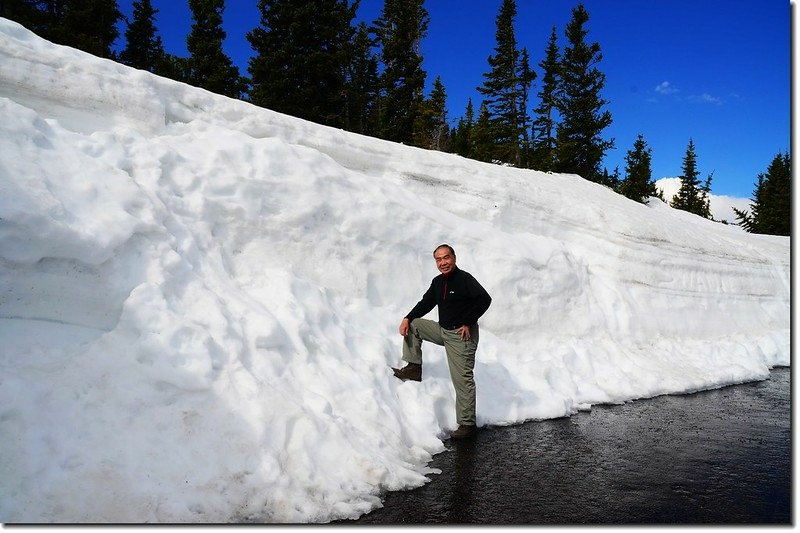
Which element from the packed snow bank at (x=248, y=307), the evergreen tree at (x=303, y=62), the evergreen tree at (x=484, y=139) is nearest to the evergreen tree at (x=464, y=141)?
the evergreen tree at (x=484, y=139)

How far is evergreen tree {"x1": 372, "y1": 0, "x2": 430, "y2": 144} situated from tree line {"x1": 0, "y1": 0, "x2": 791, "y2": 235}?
7 cm

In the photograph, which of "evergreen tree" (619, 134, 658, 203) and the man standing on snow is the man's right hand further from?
"evergreen tree" (619, 134, 658, 203)

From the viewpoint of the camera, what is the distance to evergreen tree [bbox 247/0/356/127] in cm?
2539

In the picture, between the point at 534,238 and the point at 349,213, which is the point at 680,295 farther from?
the point at 349,213

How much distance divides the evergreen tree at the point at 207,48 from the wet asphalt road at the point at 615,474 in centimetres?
2528

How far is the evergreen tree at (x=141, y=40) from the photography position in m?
Result: 29.5

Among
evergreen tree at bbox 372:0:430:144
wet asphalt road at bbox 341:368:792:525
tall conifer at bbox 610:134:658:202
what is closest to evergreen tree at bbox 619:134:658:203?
tall conifer at bbox 610:134:658:202

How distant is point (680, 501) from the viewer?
3.95 metres

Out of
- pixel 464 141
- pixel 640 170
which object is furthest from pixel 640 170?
pixel 464 141

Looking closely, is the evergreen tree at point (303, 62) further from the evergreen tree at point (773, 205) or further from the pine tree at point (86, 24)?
the evergreen tree at point (773, 205)

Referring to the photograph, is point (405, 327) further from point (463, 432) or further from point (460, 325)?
point (463, 432)

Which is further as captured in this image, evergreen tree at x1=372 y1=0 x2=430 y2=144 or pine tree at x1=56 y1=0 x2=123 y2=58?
evergreen tree at x1=372 y1=0 x2=430 y2=144

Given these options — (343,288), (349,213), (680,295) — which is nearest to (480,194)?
(349,213)

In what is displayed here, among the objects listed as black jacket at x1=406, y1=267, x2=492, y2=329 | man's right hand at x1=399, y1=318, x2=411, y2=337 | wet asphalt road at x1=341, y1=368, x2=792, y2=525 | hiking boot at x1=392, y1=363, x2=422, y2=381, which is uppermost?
black jacket at x1=406, y1=267, x2=492, y2=329
